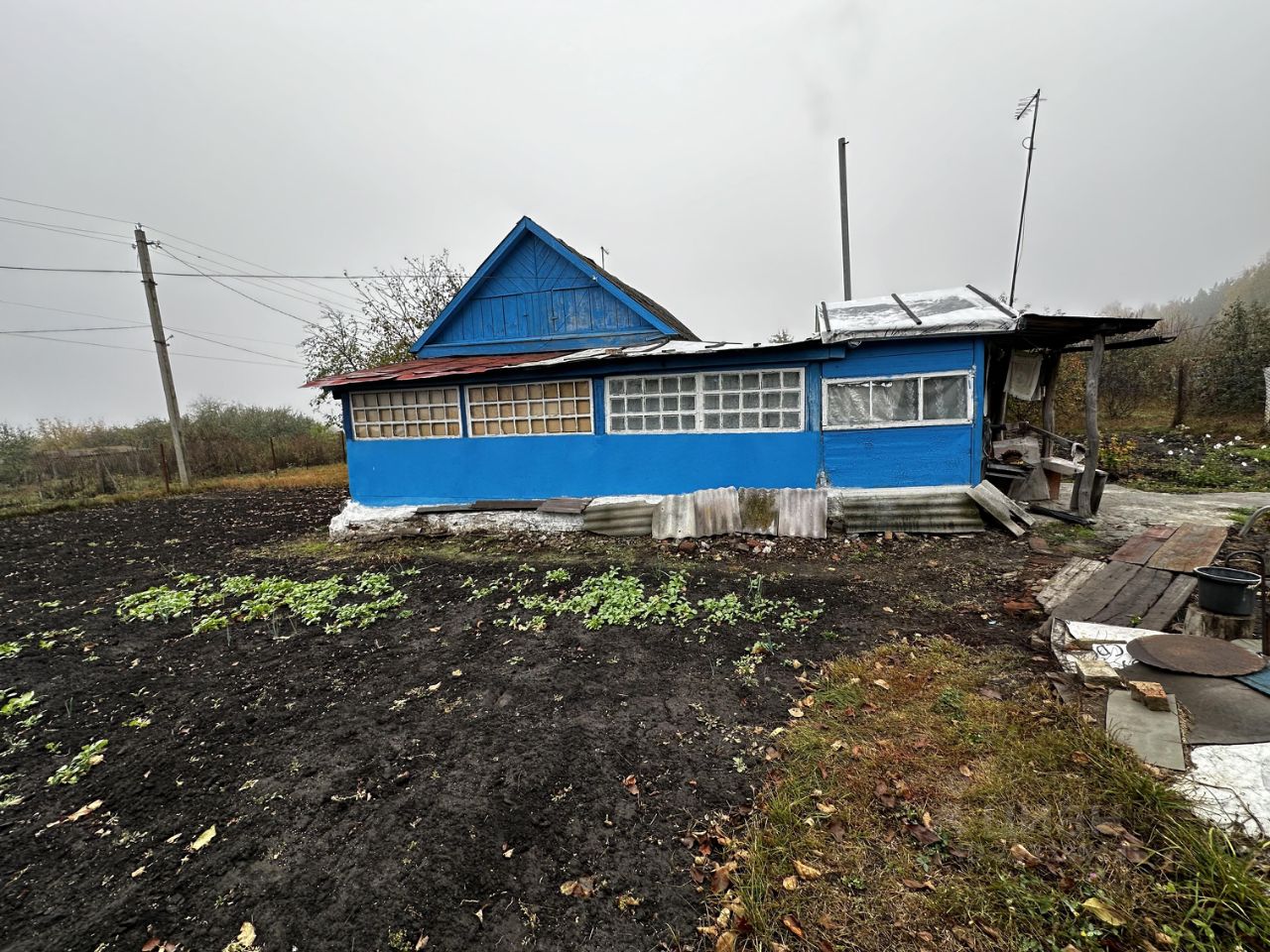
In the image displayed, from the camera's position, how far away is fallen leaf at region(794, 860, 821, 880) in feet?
7.11

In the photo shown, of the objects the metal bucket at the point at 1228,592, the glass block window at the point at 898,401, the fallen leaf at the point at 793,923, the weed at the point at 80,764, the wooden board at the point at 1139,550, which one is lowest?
the weed at the point at 80,764

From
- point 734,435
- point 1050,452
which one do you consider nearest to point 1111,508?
point 1050,452

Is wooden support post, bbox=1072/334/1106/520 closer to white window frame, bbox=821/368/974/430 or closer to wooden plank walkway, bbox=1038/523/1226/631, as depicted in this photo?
wooden plank walkway, bbox=1038/523/1226/631

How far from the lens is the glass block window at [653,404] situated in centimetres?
844

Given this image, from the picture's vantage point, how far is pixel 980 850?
2201mm

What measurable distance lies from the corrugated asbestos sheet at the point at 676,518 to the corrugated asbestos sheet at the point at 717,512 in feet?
0.27

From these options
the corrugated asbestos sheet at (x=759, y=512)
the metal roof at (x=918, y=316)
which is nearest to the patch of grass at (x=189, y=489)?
the corrugated asbestos sheet at (x=759, y=512)

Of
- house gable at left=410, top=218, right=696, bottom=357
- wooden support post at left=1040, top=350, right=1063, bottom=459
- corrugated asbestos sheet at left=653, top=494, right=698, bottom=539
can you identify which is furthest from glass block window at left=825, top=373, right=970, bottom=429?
house gable at left=410, top=218, right=696, bottom=357

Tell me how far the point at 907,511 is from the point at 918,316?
3126 millimetres

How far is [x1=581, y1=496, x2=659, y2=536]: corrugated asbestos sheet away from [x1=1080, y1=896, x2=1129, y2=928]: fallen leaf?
6.59 meters

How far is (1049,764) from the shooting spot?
2582 mm

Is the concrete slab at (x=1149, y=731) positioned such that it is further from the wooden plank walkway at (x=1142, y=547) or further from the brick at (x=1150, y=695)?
the wooden plank walkway at (x=1142, y=547)

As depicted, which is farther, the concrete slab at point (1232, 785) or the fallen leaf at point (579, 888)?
the fallen leaf at point (579, 888)

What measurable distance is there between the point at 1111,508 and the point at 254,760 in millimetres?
11443
